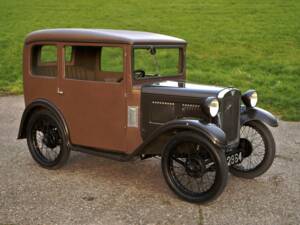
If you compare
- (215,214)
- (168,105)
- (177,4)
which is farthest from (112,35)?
(177,4)

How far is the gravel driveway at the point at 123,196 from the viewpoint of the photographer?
4336 mm

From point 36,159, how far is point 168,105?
80.7 inches

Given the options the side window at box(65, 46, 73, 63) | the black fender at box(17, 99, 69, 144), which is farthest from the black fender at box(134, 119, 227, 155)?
the side window at box(65, 46, 73, 63)

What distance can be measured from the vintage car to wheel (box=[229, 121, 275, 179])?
0.04ft

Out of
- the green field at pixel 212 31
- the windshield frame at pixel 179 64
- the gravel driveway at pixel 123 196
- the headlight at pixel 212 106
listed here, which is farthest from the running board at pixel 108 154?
the green field at pixel 212 31

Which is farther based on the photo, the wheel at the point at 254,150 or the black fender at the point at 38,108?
the black fender at the point at 38,108

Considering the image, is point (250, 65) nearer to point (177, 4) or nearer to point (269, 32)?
point (269, 32)

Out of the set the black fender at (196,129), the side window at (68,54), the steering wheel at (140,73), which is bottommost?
the black fender at (196,129)

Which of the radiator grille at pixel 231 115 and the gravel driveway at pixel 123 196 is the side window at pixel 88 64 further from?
the radiator grille at pixel 231 115

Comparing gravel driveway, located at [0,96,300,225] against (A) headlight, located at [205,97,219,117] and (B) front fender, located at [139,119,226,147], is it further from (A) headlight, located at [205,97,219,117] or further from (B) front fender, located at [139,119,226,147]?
(A) headlight, located at [205,97,219,117]

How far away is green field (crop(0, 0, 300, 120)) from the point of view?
459 inches

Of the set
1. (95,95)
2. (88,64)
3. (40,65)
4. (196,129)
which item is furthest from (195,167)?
(40,65)

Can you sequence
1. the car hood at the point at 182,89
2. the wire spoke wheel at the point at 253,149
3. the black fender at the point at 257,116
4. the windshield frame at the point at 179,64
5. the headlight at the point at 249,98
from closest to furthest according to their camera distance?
the car hood at the point at 182,89 < the windshield frame at the point at 179,64 < the black fender at the point at 257,116 < the headlight at the point at 249,98 < the wire spoke wheel at the point at 253,149

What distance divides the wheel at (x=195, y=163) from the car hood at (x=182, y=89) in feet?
1.60
